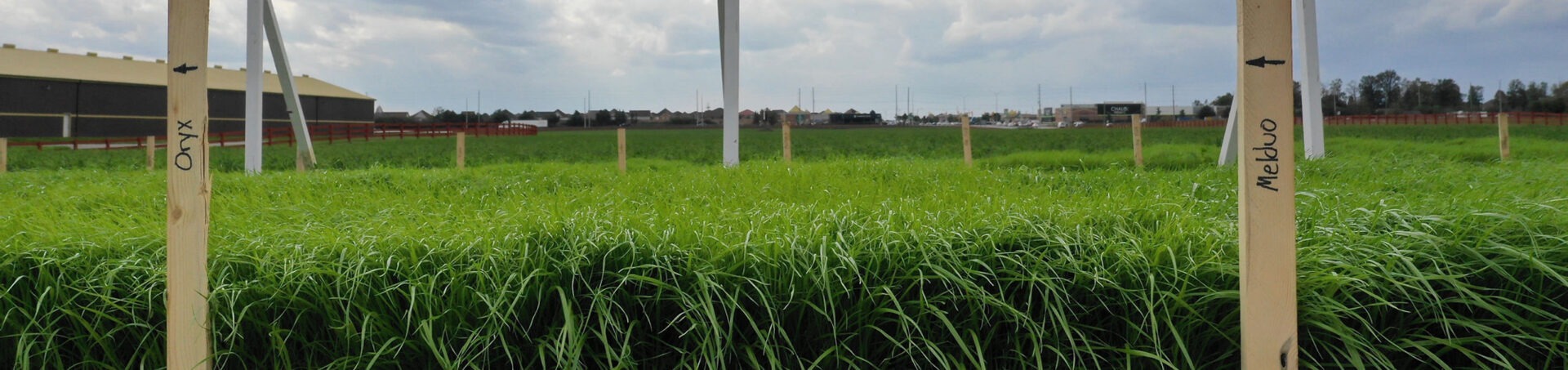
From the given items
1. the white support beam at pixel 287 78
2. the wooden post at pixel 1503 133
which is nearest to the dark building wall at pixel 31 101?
the white support beam at pixel 287 78

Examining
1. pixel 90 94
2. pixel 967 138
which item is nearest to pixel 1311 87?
pixel 967 138

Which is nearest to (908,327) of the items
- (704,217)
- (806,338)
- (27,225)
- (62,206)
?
(806,338)

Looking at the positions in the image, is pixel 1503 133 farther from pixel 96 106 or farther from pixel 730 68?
pixel 96 106

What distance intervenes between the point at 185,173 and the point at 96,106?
28787 millimetres

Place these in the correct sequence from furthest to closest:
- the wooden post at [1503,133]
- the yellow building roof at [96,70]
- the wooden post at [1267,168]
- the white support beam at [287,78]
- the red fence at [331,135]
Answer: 1. the yellow building roof at [96,70]
2. the red fence at [331,135]
3. the wooden post at [1503,133]
4. the white support beam at [287,78]
5. the wooden post at [1267,168]

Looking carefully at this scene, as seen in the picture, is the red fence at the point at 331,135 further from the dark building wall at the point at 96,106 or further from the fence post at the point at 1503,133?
the fence post at the point at 1503,133

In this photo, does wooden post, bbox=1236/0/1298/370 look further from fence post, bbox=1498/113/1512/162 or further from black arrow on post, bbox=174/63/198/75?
fence post, bbox=1498/113/1512/162

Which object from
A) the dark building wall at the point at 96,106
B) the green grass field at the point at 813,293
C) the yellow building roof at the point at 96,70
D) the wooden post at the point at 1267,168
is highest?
the yellow building roof at the point at 96,70

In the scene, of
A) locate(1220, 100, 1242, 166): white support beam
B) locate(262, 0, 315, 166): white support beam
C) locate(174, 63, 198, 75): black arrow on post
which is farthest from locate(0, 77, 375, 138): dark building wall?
locate(174, 63, 198, 75): black arrow on post

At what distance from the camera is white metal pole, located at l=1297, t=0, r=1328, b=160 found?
7312mm

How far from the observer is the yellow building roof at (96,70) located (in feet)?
70.9

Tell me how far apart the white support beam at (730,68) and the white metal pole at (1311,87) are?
5223mm

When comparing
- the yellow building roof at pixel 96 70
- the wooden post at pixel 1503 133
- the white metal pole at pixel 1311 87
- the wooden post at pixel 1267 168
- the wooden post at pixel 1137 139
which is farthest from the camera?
the yellow building roof at pixel 96 70

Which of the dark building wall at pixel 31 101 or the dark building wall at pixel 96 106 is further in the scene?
the dark building wall at pixel 96 106
